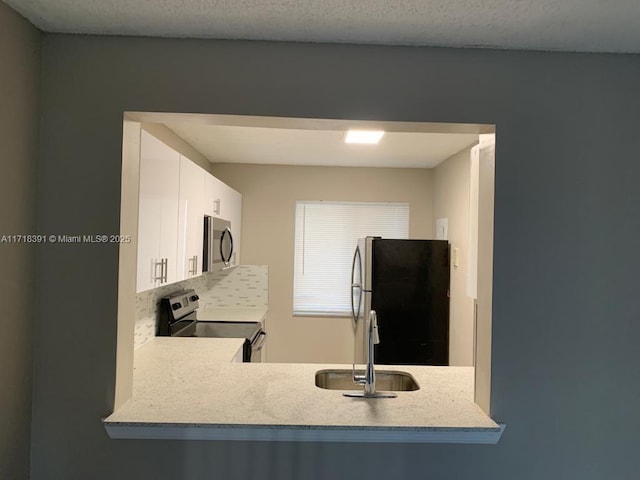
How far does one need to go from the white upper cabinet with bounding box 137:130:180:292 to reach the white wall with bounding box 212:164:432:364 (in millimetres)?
1992

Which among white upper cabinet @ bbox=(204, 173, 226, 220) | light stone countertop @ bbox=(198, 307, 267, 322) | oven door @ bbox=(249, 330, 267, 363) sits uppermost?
white upper cabinet @ bbox=(204, 173, 226, 220)

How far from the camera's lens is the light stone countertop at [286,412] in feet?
4.57

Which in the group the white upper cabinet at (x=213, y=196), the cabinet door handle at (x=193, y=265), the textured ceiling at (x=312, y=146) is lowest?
the cabinet door handle at (x=193, y=265)

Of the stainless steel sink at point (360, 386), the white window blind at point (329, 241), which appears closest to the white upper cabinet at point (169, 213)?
the stainless steel sink at point (360, 386)

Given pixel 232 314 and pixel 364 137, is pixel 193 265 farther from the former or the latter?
pixel 364 137

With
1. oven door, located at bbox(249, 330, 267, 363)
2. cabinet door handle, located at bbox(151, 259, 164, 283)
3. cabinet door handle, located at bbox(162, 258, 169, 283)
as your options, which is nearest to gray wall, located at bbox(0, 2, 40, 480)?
cabinet door handle, located at bbox(151, 259, 164, 283)

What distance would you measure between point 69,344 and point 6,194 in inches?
22.1

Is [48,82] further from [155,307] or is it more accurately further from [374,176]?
[374,176]

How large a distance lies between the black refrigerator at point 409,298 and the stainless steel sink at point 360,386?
124cm

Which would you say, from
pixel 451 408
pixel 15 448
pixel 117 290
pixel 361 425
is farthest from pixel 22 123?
Answer: pixel 451 408

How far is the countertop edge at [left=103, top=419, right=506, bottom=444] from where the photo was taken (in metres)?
1.39

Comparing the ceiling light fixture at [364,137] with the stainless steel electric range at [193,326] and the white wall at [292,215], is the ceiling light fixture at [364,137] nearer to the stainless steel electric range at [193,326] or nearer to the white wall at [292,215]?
the white wall at [292,215]

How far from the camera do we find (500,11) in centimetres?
125

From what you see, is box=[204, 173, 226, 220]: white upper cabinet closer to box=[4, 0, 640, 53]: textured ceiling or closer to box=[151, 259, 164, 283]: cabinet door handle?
box=[151, 259, 164, 283]: cabinet door handle
